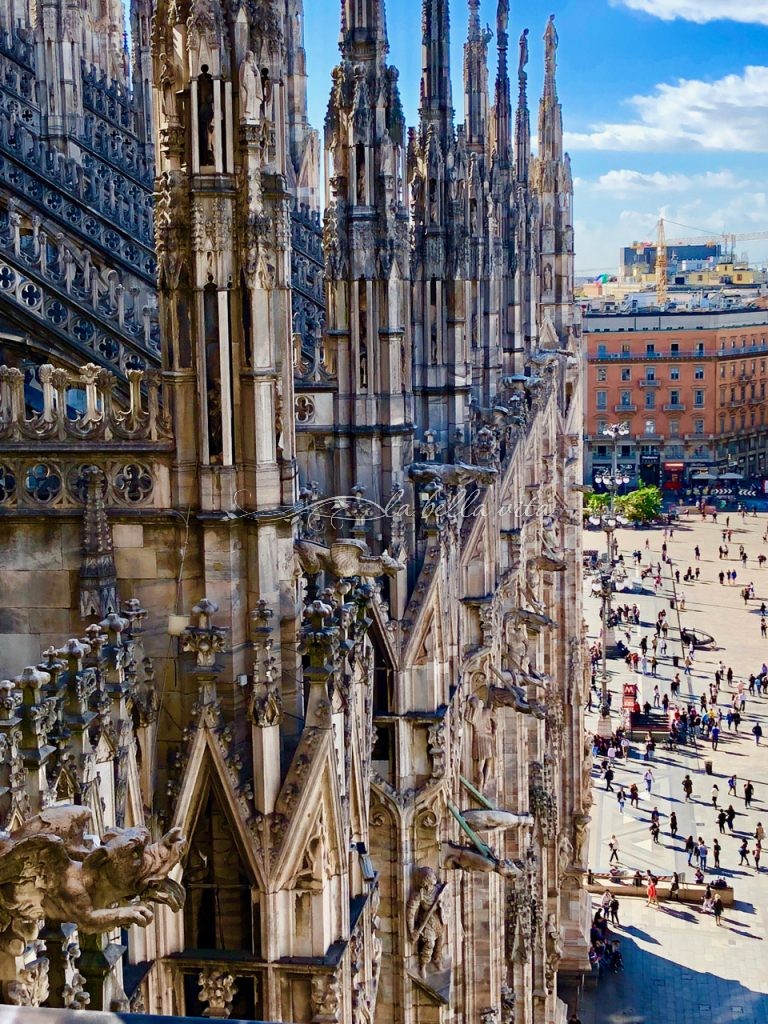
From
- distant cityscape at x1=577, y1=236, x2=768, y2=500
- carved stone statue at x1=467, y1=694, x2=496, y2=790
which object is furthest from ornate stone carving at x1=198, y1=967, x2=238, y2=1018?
distant cityscape at x1=577, y1=236, x2=768, y2=500

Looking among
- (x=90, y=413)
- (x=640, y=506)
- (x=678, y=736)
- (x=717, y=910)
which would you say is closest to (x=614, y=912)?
(x=717, y=910)

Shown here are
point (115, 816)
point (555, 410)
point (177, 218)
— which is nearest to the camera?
point (115, 816)

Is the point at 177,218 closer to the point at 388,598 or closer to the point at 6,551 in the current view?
the point at 6,551

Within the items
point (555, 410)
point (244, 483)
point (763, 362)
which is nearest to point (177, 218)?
point (244, 483)

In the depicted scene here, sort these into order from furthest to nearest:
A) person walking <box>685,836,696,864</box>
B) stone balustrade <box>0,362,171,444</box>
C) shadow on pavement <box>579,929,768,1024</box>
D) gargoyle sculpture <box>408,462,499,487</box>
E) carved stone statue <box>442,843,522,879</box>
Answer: person walking <box>685,836,696,864</box> → shadow on pavement <box>579,929,768,1024</box> → gargoyle sculpture <box>408,462,499,487</box> → carved stone statue <box>442,843,522,879</box> → stone balustrade <box>0,362,171,444</box>

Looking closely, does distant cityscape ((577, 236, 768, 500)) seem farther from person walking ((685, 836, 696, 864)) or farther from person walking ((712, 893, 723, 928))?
person walking ((712, 893, 723, 928))

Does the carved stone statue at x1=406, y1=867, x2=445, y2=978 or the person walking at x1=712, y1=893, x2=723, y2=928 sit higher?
the carved stone statue at x1=406, y1=867, x2=445, y2=978
